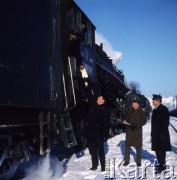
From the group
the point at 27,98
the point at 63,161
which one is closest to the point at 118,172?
the point at 63,161

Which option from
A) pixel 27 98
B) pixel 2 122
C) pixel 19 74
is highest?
pixel 19 74

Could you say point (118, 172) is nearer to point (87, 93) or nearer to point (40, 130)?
point (40, 130)

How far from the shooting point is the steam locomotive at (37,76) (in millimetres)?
4793

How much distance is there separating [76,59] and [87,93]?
1116 mm

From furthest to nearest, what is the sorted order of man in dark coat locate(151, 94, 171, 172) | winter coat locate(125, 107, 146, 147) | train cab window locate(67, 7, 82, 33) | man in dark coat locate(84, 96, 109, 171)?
train cab window locate(67, 7, 82, 33), winter coat locate(125, 107, 146, 147), man in dark coat locate(84, 96, 109, 171), man in dark coat locate(151, 94, 171, 172)

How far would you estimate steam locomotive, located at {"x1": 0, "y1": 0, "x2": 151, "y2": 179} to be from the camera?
4.79m

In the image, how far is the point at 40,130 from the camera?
5871 millimetres

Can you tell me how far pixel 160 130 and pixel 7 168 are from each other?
9.49ft

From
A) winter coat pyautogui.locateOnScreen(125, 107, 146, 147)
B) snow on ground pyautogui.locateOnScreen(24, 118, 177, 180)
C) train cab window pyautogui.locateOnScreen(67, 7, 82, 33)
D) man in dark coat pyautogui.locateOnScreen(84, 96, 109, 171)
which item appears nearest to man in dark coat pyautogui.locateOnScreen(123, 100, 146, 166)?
winter coat pyautogui.locateOnScreen(125, 107, 146, 147)

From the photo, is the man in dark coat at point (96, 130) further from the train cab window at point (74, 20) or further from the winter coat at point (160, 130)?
the train cab window at point (74, 20)

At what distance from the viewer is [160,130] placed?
259 inches

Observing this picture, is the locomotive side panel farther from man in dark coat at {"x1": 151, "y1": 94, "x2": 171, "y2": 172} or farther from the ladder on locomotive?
man in dark coat at {"x1": 151, "y1": 94, "x2": 171, "y2": 172}

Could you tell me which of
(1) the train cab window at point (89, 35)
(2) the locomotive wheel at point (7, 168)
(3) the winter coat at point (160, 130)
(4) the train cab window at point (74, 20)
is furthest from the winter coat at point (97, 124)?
(1) the train cab window at point (89, 35)

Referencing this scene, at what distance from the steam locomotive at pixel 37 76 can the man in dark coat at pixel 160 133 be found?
1628mm
